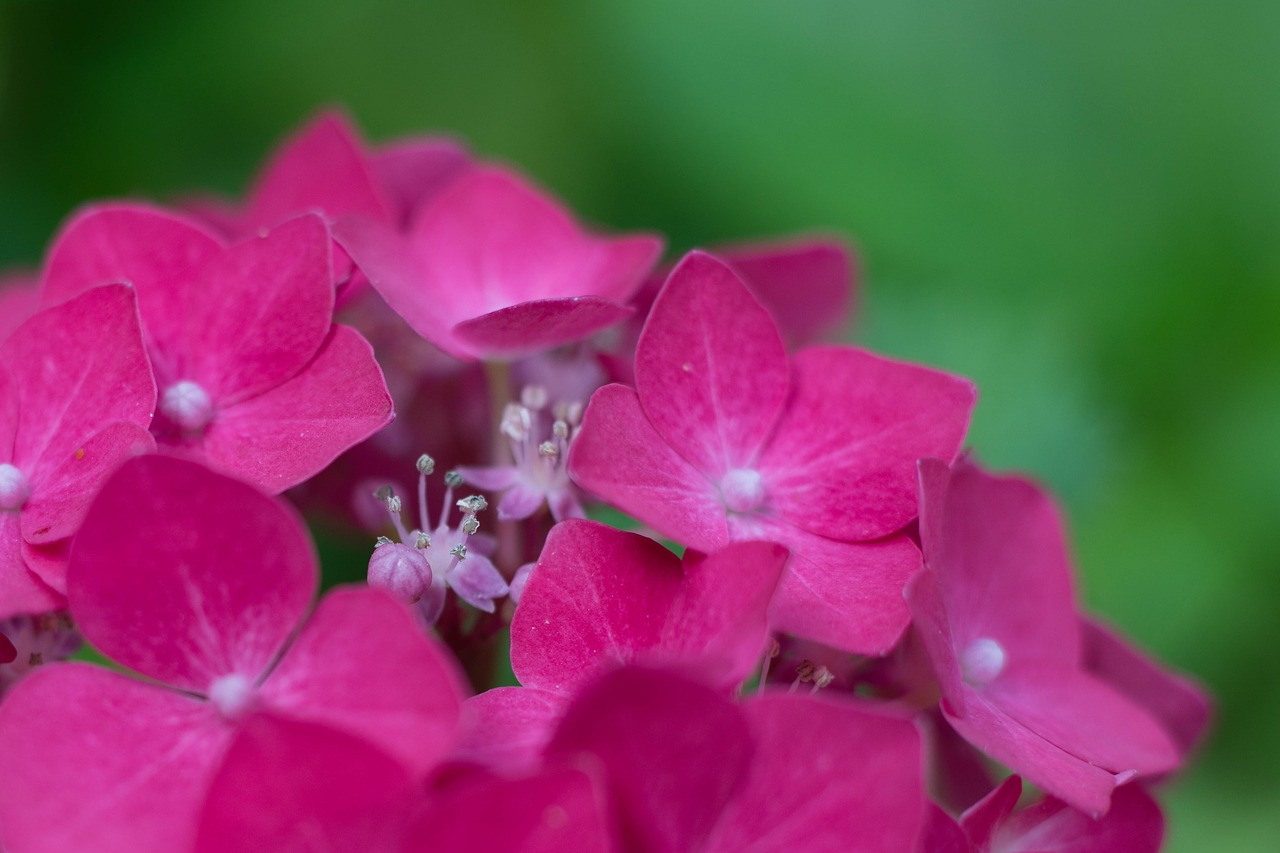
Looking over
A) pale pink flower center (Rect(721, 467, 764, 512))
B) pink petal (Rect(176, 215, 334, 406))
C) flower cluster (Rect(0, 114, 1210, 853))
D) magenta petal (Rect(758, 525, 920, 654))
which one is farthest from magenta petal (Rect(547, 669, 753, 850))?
pink petal (Rect(176, 215, 334, 406))

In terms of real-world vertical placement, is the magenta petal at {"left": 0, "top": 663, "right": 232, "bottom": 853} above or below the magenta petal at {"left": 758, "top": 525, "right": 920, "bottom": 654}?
below

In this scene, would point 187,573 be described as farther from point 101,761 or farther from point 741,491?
point 741,491

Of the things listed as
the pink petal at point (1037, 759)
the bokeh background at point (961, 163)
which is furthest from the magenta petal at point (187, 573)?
the bokeh background at point (961, 163)

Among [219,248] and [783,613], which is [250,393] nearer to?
[219,248]

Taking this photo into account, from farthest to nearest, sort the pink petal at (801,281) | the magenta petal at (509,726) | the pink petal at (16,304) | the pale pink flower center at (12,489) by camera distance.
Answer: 1. the pink petal at (801,281)
2. the pink petal at (16,304)
3. the pale pink flower center at (12,489)
4. the magenta petal at (509,726)

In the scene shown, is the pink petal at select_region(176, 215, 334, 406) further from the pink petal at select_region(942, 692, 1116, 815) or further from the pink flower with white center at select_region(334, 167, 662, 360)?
the pink petal at select_region(942, 692, 1116, 815)

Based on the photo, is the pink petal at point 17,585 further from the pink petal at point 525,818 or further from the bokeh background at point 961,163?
the bokeh background at point 961,163

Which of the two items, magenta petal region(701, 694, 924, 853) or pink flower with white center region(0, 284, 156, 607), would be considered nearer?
magenta petal region(701, 694, 924, 853)
